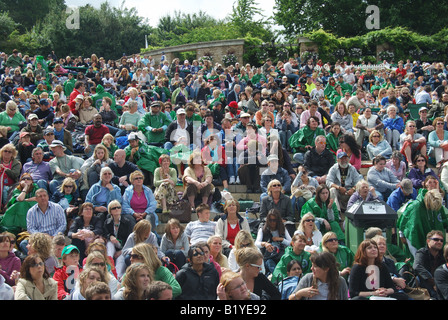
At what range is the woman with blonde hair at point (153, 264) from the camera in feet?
19.9

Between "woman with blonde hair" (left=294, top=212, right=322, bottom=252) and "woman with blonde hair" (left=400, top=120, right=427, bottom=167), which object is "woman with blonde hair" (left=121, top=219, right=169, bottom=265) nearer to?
"woman with blonde hair" (left=294, top=212, right=322, bottom=252)

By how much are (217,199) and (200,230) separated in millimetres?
1400

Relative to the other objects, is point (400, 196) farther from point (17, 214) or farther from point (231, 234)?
point (17, 214)

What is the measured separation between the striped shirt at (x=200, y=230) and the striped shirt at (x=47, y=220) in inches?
69.6

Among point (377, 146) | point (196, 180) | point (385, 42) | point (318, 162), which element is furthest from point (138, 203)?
point (385, 42)

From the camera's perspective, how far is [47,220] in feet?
27.3

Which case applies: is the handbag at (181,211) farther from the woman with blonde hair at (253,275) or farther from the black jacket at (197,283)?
the woman with blonde hair at (253,275)

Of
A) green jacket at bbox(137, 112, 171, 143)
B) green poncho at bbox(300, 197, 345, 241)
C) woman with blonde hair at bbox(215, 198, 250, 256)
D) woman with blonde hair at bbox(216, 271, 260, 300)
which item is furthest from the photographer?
green jacket at bbox(137, 112, 171, 143)

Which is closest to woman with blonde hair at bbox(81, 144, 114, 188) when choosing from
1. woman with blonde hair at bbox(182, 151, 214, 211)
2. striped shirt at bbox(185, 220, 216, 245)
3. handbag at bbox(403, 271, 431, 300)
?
woman with blonde hair at bbox(182, 151, 214, 211)

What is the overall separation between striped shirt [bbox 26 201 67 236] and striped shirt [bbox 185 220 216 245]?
69.6 inches

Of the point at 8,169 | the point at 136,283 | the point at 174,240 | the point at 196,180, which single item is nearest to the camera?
the point at 136,283

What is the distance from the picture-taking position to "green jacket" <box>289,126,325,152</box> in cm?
1102
